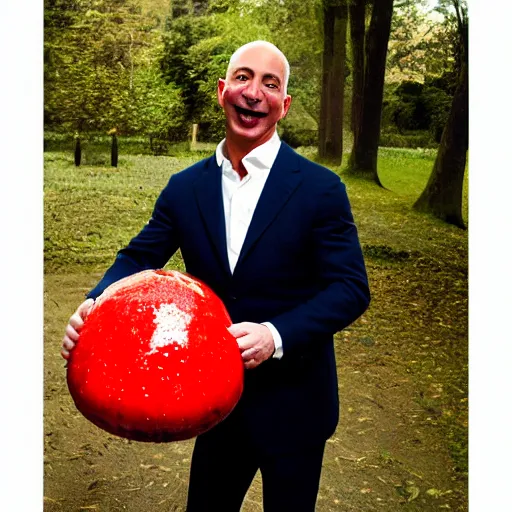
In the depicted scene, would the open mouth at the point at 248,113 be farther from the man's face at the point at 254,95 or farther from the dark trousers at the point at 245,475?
the dark trousers at the point at 245,475

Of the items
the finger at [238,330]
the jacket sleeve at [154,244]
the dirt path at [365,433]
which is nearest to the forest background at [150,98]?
the dirt path at [365,433]

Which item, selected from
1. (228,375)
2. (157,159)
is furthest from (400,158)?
(228,375)

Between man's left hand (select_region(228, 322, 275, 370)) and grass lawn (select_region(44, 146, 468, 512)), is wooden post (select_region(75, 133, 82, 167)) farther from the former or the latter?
man's left hand (select_region(228, 322, 275, 370))

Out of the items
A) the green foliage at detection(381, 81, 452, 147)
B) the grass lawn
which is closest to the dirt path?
the grass lawn

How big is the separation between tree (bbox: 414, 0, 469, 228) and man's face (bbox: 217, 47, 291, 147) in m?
1.00

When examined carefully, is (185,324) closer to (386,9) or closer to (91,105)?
(91,105)

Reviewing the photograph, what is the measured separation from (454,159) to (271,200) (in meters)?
1.15

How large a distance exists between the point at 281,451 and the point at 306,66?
1.37 meters

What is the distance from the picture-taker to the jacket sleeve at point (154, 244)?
6.53 ft

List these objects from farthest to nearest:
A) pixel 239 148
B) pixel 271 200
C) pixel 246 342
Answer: pixel 239 148 → pixel 271 200 → pixel 246 342

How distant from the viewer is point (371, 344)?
2.62m

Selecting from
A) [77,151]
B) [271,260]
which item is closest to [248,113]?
[271,260]

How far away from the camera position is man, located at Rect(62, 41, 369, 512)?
5.94 ft

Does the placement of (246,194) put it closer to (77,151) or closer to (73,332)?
(73,332)
